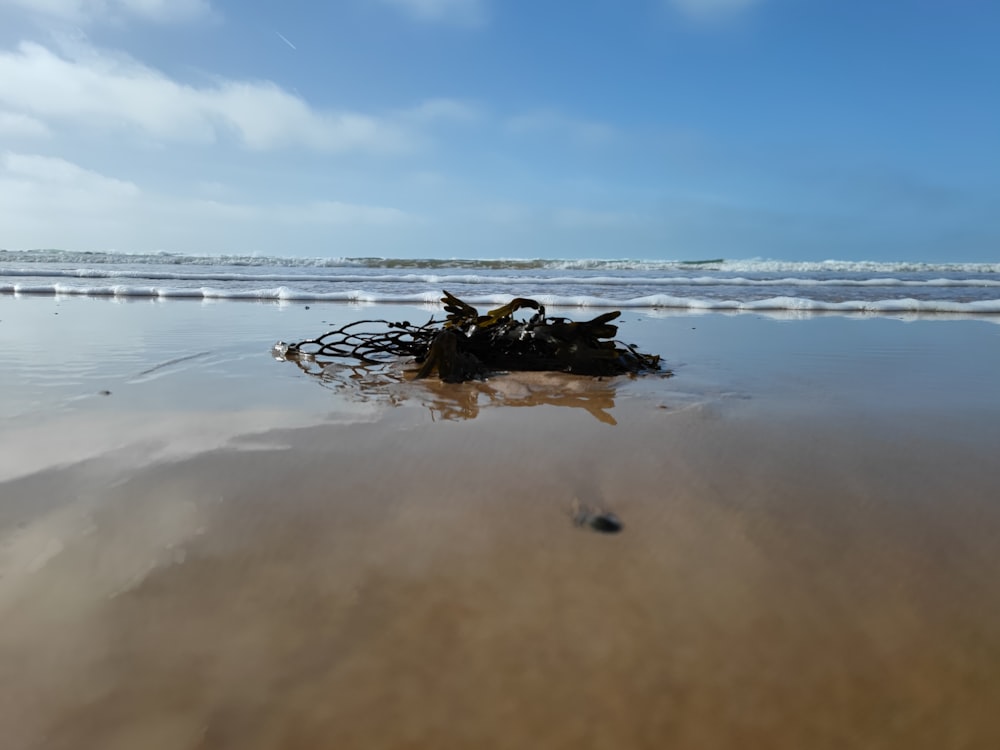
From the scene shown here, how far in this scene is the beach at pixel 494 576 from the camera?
93cm

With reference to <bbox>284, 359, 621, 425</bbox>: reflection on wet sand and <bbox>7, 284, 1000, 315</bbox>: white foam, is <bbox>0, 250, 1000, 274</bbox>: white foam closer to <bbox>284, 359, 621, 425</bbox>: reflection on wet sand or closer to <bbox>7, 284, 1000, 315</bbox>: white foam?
<bbox>7, 284, 1000, 315</bbox>: white foam

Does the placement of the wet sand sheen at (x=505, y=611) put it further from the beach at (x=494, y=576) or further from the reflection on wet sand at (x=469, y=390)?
the reflection on wet sand at (x=469, y=390)

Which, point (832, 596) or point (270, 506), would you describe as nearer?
point (832, 596)

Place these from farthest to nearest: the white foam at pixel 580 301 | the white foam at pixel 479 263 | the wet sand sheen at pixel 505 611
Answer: the white foam at pixel 479 263
the white foam at pixel 580 301
the wet sand sheen at pixel 505 611

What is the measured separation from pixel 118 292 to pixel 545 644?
10.8 metres

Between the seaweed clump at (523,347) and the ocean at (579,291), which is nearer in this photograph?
the seaweed clump at (523,347)

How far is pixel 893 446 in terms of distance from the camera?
219 centimetres

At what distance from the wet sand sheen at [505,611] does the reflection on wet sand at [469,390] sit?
0.89m

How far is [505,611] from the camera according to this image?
3.85ft

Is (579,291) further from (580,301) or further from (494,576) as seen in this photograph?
(494,576)

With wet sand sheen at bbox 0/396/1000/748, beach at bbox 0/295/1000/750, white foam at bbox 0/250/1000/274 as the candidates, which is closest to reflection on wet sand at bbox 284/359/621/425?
beach at bbox 0/295/1000/750

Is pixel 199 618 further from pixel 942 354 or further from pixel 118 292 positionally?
pixel 118 292

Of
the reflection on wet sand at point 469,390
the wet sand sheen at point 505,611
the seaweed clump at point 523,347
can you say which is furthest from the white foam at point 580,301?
the wet sand sheen at point 505,611

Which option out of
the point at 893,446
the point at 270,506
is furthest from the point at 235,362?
the point at 893,446
